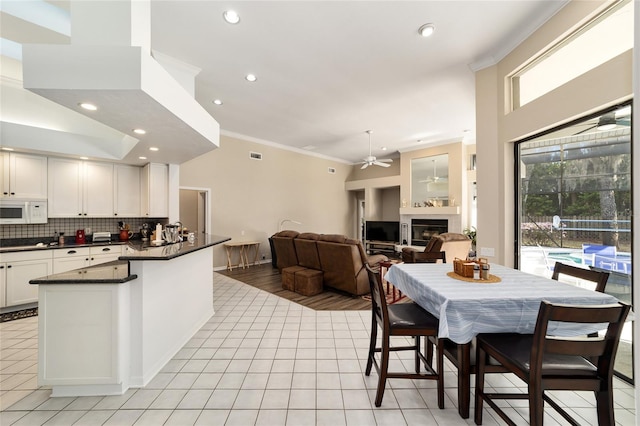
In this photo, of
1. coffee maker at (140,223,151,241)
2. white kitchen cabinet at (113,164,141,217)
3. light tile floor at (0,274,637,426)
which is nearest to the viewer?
light tile floor at (0,274,637,426)

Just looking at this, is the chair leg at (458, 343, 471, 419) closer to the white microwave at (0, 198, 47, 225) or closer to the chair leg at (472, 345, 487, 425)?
the chair leg at (472, 345, 487, 425)

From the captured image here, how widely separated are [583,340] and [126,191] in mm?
6003

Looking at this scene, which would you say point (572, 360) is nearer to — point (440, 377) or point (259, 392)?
point (440, 377)

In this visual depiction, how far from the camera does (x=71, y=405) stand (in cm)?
184

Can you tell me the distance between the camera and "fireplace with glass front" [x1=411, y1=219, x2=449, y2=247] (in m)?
7.28

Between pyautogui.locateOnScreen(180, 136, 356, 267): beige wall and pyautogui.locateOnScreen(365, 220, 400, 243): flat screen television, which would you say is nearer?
pyautogui.locateOnScreen(180, 136, 356, 267): beige wall

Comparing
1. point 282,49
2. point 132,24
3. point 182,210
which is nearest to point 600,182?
point 282,49

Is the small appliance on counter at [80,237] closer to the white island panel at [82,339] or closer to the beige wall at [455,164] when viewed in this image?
the white island panel at [82,339]

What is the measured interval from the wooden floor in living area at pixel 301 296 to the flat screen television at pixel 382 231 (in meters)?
4.25

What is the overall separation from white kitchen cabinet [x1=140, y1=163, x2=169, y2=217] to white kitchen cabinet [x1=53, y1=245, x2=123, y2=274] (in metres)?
0.80

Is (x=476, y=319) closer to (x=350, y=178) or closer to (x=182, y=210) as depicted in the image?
(x=182, y=210)

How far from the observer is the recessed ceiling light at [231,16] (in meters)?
2.53

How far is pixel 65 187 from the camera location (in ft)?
13.1

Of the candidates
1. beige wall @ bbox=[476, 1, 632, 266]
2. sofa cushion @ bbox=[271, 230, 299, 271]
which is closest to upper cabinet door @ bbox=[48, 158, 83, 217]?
sofa cushion @ bbox=[271, 230, 299, 271]
